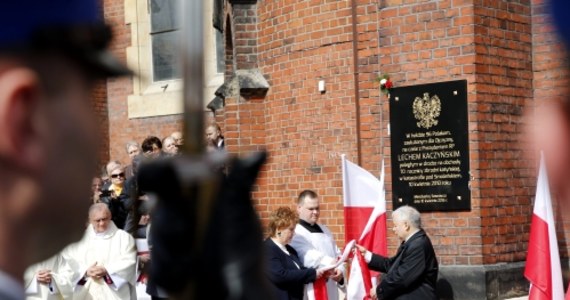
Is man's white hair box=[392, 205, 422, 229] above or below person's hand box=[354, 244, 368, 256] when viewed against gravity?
above

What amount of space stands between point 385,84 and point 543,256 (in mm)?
2665

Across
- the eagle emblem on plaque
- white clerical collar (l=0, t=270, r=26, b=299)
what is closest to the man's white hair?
the eagle emblem on plaque

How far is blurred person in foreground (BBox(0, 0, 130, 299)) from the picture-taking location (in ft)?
4.66

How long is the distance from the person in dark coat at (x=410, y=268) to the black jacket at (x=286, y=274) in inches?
28.1

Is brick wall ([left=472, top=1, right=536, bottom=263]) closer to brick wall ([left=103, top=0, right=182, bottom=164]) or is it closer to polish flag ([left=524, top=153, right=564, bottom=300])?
polish flag ([left=524, top=153, right=564, bottom=300])

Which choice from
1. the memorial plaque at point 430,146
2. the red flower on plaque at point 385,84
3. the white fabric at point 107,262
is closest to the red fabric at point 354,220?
the memorial plaque at point 430,146

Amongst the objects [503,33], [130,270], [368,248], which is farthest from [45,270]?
[503,33]

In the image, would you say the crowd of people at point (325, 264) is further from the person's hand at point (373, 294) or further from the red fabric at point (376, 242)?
the red fabric at point (376, 242)

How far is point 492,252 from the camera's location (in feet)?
37.1

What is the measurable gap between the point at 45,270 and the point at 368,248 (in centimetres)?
328

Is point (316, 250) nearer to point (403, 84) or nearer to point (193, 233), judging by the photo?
point (403, 84)

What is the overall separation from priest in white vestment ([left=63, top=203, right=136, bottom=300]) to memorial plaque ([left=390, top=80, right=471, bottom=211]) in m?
3.08

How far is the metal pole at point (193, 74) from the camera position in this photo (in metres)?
1.51

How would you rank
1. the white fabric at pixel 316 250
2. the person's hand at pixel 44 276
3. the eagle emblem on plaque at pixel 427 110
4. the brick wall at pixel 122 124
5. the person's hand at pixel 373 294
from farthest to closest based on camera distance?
the brick wall at pixel 122 124
the eagle emblem on plaque at pixel 427 110
the person's hand at pixel 373 294
the white fabric at pixel 316 250
the person's hand at pixel 44 276
